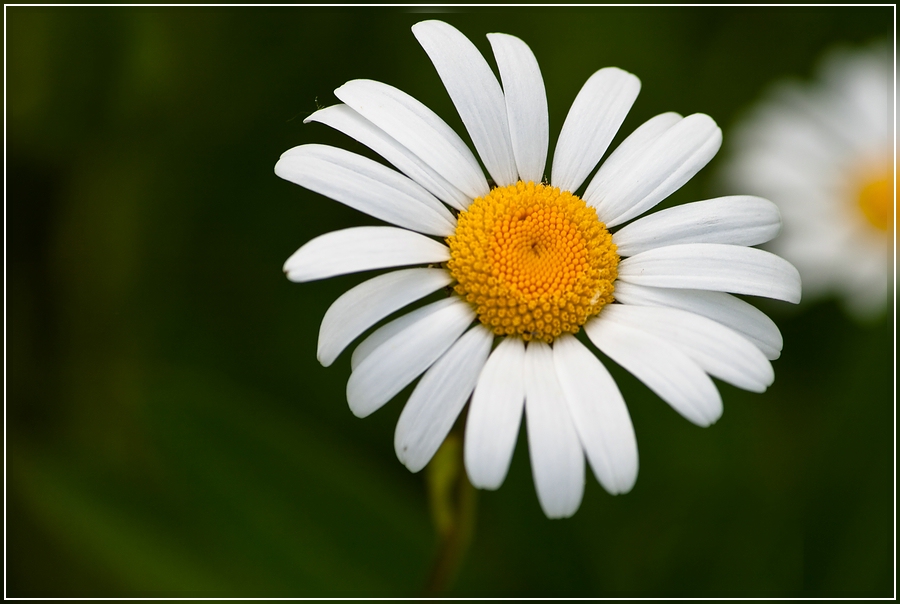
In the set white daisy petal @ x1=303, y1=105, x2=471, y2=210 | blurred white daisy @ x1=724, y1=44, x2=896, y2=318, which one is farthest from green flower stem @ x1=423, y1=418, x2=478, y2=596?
blurred white daisy @ x1=724, y1=44, x2=896, y2=318

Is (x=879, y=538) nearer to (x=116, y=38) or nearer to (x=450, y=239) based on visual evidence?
(x=450, y=239)

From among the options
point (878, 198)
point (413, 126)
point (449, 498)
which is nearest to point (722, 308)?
point (413, 126)

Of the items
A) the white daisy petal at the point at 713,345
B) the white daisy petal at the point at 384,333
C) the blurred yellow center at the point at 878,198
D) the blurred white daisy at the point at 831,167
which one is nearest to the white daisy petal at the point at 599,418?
the white daisy petal at the point at 713,345

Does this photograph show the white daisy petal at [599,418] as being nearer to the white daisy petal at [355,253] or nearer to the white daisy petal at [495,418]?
the white daisy petal at [495,418]

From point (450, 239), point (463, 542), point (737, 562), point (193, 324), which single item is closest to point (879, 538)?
point (737, 562)

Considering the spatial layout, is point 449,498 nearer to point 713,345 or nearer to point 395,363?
point 395,363

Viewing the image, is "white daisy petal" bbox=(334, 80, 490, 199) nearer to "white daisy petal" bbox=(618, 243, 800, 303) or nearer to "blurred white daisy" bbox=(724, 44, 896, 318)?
"white daisy petal" bbox=(618, 243, 800, 303)
